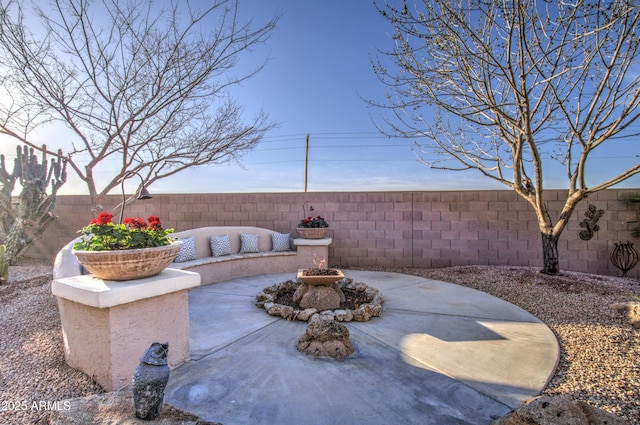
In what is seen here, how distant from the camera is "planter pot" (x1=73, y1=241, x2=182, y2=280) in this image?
2.36 m

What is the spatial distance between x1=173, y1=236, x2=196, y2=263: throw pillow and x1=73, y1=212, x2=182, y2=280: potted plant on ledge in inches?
119

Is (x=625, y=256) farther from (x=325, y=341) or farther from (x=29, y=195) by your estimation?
(x=29, y=195)

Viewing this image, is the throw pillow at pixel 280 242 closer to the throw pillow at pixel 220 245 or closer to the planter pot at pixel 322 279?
the throw pillow at pixel 220 245

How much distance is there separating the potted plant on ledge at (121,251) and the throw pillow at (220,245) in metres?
3.42

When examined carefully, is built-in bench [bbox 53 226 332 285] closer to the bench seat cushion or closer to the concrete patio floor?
the bench seat cushion

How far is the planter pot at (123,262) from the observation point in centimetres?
236

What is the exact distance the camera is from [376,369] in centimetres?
249

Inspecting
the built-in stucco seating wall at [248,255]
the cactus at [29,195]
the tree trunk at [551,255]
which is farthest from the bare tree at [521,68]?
the cactus at [29,195]

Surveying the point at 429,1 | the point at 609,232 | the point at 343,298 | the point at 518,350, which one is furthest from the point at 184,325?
the point at 609,232

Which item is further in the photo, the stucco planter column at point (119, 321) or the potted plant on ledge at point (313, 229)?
the potted plant on ledge at point (313, 229)

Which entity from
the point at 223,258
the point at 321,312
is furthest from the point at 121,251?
the point at 223,258

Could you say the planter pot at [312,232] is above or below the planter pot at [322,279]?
above

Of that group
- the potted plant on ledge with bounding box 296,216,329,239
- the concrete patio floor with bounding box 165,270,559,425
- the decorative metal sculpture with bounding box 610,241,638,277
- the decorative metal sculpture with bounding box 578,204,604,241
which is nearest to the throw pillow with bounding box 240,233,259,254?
the potted plant on ledge with bounding box 296,216,329,239

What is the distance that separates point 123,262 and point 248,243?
4070mm
